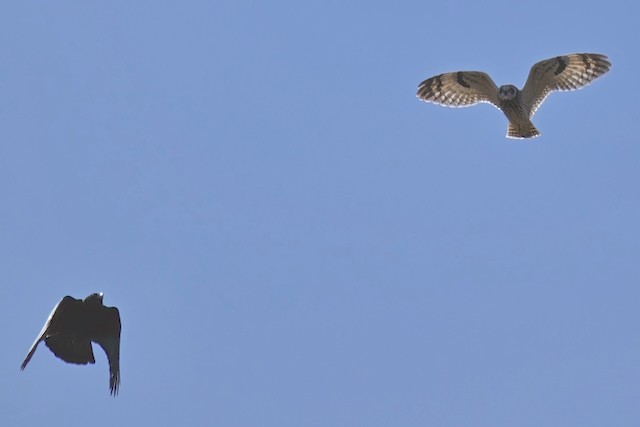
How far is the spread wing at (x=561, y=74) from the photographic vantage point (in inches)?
813

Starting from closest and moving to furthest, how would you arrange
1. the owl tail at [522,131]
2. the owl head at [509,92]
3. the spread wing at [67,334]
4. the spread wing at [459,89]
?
the spread wing at [67,334] → the owl head at [509,92] → the owl tail at [522,131] → the spread wing at [459,89]

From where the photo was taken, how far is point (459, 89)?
2181 centimetres

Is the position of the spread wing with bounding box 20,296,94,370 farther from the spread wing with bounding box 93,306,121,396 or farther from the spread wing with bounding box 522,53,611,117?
the spread wing with bounding box 522,53,611,117

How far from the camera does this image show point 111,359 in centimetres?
1552

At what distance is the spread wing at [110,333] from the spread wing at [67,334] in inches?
10.7

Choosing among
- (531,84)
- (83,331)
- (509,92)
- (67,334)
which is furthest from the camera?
(531,84)

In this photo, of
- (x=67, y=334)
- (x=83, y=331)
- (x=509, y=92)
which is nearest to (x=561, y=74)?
(x=509, y=92)

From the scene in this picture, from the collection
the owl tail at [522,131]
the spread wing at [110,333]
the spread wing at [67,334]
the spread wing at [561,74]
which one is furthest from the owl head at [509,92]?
the spread wing at [67,334]

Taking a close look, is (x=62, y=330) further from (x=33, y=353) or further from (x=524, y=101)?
(x=524, y=101)

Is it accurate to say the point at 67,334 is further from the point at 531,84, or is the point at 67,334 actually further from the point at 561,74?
the point at 561,74

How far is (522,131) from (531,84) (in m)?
0.93

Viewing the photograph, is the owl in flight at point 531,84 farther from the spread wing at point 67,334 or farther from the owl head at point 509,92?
the spread wing at point 67,334

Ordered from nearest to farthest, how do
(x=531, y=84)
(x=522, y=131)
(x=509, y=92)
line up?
(x=509, y=92) < (x=531, y=84) < (x=522, y=131)

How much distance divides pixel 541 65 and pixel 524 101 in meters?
0.76
